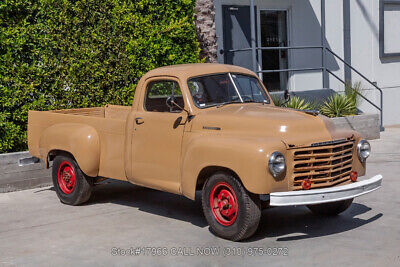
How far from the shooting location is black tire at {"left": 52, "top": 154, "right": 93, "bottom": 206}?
8.51 m

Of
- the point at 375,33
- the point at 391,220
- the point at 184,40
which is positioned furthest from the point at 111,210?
the point at 375,33

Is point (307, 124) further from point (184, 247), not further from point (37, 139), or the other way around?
point (37, 139)

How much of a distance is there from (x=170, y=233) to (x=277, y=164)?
5.37ft

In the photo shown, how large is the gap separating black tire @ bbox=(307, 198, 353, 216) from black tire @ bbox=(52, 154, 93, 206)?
3123 millimetres

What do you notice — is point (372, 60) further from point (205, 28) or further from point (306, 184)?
point (306, 184)

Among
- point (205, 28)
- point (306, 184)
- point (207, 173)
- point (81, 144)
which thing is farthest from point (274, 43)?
point (306, 184)

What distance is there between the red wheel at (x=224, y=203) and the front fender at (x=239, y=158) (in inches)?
10.5

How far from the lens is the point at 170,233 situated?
7.02m

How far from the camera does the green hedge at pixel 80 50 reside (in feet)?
33.4

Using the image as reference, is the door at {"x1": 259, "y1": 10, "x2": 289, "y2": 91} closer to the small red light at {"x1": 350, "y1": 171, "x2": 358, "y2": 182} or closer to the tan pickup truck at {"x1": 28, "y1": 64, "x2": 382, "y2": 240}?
the tan pickup truck at {"x1": 28, "y1": 64, "x2": 382, "y2": 240}

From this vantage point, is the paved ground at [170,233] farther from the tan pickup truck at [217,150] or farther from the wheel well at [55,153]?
the wheel well at [55,153]

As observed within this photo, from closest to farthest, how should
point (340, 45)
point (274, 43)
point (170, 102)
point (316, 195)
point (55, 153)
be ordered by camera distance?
point (316, 195), point (170, 102), point (55, 153), point (274, 43), point (340, 45)

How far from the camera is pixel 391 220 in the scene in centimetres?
725

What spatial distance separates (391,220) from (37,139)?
517 cm
